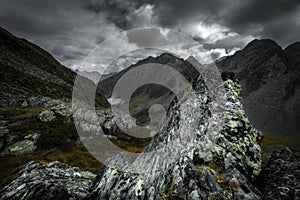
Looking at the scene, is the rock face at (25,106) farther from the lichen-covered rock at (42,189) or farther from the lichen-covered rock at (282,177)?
the lichen-covered rock at (282,177)

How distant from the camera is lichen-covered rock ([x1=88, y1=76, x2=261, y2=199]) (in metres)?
6.98

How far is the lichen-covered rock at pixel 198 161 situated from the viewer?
698cm

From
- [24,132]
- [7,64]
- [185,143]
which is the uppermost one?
[7,64]

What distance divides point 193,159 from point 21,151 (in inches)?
860

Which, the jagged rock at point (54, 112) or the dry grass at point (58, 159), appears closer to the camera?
the dry grass at point (58, 159)

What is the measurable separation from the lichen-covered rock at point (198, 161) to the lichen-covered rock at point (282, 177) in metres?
0.51

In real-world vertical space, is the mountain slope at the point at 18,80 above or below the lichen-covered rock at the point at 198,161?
above

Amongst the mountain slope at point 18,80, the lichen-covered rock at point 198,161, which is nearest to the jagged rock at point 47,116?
the lichen-covered rock at point 198,161

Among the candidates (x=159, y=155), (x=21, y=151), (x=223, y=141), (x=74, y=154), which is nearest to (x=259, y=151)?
(x=223, y=141)

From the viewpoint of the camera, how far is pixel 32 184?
10.4 metres

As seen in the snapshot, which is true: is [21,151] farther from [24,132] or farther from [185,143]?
[185,143]

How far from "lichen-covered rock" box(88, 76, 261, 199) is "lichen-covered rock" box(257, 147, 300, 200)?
51cm


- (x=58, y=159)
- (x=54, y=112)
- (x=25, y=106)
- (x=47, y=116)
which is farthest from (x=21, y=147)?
(x=25, y=106)

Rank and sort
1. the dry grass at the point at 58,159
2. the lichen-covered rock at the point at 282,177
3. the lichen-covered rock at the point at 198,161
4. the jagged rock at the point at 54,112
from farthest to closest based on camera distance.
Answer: the jagged rock at the point at 54,112
the dry grass at the point at 58,159
the lichen-covered rock at the point at 282,177
the lichen-covered rock at the point at 198,161
